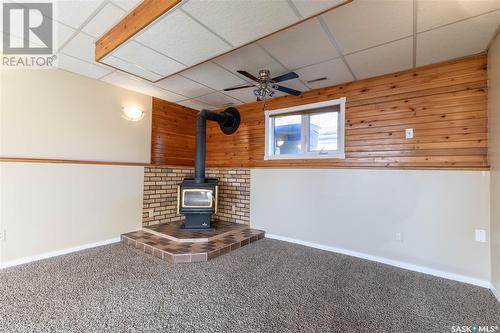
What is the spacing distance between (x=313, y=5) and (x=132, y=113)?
331 cm

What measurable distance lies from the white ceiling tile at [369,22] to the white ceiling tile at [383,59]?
0.14 m

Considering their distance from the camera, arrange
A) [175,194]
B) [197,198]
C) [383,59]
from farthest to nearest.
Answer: [175,194]
[197,198]
[383,59]

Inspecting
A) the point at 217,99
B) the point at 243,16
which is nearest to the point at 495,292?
the point at 243,16

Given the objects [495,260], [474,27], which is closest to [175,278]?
[495,260]

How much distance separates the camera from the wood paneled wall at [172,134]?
4.23 m

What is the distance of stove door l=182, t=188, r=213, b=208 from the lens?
3.67 metres

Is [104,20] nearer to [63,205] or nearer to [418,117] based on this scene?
[63,205]

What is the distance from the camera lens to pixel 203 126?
12.8 ft

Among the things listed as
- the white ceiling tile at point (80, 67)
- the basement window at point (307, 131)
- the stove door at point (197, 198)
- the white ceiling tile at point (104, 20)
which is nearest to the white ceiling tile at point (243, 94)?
the basement window at point (307, 131)

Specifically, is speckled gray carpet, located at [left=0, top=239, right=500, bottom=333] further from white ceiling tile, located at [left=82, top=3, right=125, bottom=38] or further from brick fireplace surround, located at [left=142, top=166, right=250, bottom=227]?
white ceiling tile, located at [left=82, top=3, right=125, bottom=38]

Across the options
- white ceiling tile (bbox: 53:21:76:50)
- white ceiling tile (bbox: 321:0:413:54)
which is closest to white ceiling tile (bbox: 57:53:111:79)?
white ceiling tile (bbox: 53:21:76:50)

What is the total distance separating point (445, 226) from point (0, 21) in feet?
16.5

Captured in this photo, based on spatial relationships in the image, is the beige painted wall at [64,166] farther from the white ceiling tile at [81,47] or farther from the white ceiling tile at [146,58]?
the white ceiling tile at [146,58]

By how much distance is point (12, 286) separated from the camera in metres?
2.14
